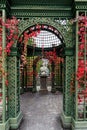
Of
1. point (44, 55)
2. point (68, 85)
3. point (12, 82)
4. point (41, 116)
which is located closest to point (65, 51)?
point (68, 85)

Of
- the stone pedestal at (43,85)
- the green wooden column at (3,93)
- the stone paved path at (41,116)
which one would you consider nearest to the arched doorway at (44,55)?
the stone pedestal at (43,85)

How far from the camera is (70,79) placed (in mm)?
6406

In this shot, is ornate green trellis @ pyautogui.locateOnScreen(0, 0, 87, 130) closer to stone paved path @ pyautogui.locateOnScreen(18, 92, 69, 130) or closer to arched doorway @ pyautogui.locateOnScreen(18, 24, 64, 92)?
stone paved path @ pyautogui.locateOnScreen(18, 92, 69, 130)

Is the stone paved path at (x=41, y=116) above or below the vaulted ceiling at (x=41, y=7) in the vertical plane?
below

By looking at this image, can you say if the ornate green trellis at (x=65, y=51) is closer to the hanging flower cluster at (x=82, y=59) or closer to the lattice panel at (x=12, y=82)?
the lattice panel at (x=12, y=82)

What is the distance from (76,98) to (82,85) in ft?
1.35

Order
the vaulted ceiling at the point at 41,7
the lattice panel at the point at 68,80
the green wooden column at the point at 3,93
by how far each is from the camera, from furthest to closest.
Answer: the lattice panel at the point at 68,80 < the vaulted ceiling at the point at 41,7 < the green wooden column at the point at 3,93

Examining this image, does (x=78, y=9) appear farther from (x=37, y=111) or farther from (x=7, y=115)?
(x=37, y=111)

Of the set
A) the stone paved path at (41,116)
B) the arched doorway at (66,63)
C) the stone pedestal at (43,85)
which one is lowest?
the stone paved path at (41,116)

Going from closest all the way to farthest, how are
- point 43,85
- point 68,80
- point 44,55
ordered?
point 68,80 → point 43,85 → point 44,55

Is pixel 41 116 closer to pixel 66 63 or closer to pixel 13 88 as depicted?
pixel 13 88

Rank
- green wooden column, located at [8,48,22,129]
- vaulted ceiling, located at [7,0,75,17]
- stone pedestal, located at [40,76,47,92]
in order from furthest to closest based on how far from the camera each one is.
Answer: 1. stone pedestal, located at [40,76,47,92]
2. green wooden column, located at [8,48,22,129]
3. vaulted ceiling, located at [7,0,75,17]

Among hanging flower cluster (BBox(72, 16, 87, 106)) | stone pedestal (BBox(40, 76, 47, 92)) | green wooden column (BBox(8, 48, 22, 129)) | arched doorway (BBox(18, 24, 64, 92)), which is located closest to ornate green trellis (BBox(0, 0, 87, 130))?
green wooden column (BBox(8, 48, 22, 129))

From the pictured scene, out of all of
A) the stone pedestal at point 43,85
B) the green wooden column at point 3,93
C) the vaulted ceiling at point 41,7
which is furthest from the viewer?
the stone pedestal at point 43,85
